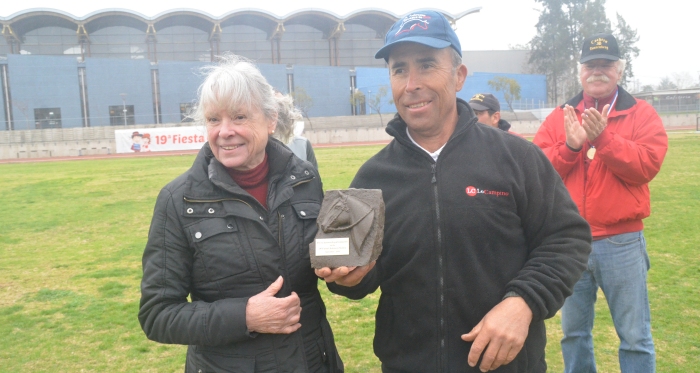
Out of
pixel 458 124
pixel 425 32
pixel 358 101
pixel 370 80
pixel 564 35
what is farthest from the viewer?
pixel 564 35

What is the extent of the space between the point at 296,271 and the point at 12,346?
4.34 m

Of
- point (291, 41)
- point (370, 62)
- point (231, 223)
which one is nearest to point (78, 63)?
point (291, 41)

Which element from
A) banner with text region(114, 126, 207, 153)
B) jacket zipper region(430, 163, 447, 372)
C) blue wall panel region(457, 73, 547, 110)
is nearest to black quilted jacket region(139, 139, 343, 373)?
jacket zipper region(430, 163, 447, 372)

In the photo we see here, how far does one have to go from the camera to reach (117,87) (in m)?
57.5

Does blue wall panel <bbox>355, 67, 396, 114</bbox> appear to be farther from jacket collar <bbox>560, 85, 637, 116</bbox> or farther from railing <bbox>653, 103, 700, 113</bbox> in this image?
jacket collar <bbox>560, 85, 637, 116</bbox>

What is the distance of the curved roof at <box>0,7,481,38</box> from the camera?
Answer: 5962cm

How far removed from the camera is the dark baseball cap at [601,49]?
3.49m

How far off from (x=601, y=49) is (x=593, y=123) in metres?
0.64

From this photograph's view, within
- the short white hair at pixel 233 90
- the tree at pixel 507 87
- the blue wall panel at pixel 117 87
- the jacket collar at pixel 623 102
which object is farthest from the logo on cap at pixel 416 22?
the tree at pixel 507 87

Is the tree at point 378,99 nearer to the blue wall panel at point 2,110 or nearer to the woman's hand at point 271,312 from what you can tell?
the blue wall panel at point 2,110

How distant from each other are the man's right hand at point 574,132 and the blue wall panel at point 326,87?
6002cm

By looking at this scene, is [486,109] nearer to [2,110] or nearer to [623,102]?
[623,102]

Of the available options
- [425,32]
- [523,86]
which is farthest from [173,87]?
[425,32]

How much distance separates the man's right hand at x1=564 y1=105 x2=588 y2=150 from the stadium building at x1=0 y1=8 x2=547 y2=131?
5330 centimetres
